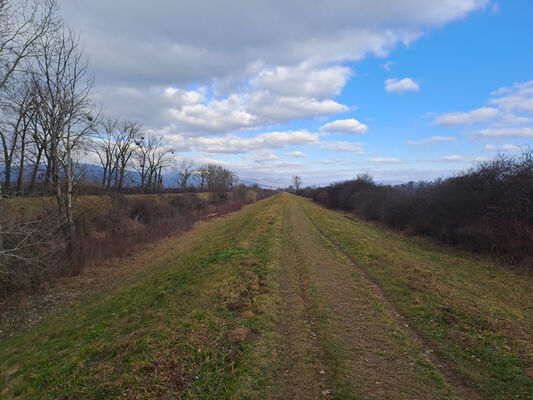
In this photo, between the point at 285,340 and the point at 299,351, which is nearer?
the point at 299,351

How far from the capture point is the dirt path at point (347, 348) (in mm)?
4184

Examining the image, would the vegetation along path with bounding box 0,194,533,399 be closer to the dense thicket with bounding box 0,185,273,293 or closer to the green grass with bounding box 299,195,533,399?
the green grass with bounding box 299,195,533,399

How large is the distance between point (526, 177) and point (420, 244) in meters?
7.68

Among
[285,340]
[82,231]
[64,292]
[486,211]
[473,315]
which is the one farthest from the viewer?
[82,231]

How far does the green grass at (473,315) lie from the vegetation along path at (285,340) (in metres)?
0.03

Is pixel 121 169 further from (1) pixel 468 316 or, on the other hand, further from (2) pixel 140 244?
(1) pixel 468 316

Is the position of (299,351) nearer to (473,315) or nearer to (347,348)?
(347,348)

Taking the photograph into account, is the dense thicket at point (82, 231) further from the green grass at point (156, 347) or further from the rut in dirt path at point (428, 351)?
the rut in dirt path at point (428, 351)

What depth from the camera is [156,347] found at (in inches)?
200

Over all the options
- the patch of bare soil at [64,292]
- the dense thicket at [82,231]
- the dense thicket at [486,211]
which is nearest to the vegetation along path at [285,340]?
the patch of bare soil at [64,292]

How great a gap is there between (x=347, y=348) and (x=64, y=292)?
45.1 feet

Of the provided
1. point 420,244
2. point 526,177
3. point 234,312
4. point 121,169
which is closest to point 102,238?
point 234,312

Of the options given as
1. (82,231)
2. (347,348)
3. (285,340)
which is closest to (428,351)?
(347,348)

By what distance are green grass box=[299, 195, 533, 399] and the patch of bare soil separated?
13.1 meters
